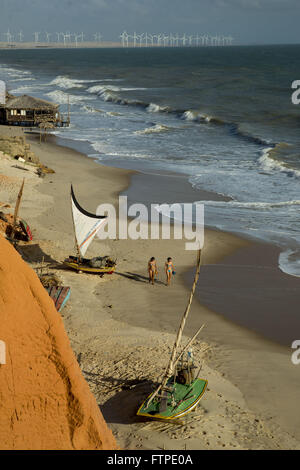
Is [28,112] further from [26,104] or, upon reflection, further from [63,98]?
[63,98]

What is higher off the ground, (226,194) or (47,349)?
(47,349)

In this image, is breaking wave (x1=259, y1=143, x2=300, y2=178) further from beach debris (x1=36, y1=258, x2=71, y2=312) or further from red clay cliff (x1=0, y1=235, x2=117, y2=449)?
red clay cliff (x1=0, y1=235, x2=117, y2=449)

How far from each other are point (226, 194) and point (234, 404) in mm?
19570

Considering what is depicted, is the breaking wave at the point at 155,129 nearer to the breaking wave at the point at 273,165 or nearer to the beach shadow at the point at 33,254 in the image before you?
the breaking wave at the point at 273,165

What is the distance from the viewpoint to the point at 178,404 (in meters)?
11.3

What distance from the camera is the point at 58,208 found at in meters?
27.0

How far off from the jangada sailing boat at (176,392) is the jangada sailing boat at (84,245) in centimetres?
796

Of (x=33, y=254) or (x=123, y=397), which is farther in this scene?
(x=33, y=254)

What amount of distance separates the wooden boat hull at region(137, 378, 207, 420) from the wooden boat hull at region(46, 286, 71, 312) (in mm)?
5300

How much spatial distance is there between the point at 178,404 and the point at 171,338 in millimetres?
4051

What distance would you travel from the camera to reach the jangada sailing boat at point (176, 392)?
11.0 m

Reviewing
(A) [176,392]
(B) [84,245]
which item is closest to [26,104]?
(B) [84,245]
